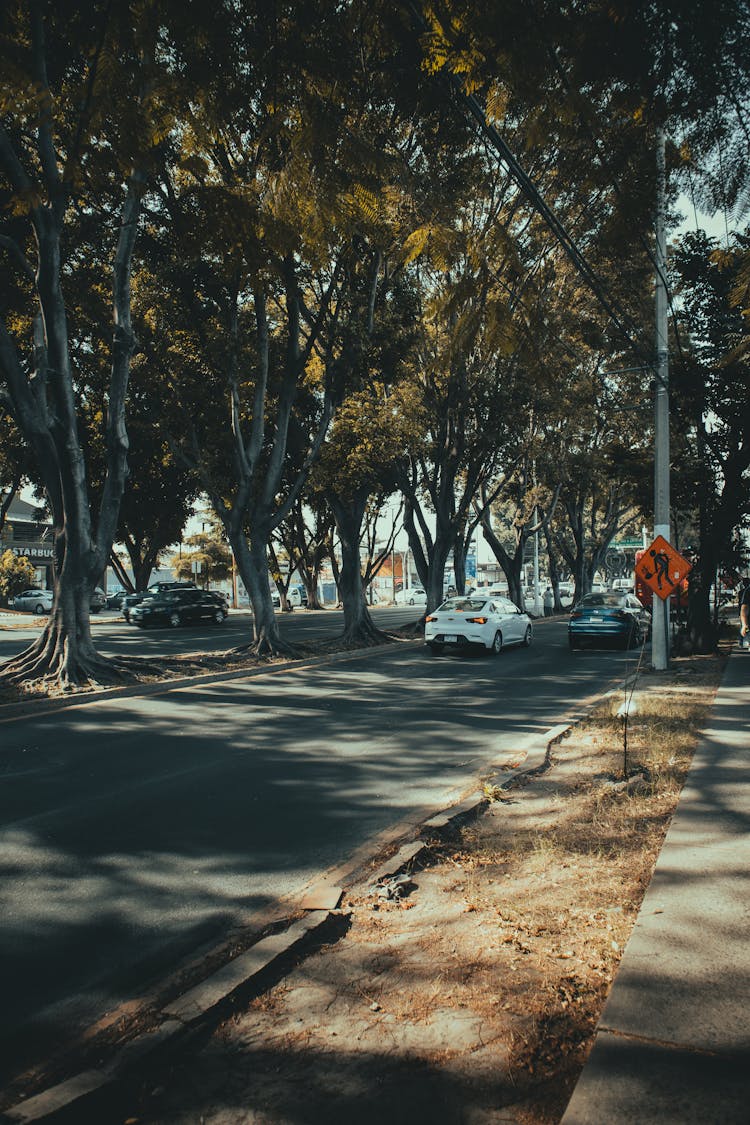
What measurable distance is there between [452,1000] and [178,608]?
35316 millimetres

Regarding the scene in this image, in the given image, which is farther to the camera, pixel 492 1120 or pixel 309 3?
pixel 309 3

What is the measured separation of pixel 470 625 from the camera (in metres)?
20.7

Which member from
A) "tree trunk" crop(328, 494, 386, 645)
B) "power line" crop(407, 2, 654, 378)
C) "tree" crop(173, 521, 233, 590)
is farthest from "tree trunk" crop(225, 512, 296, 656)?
"tree" crop(173, 521, 233, 590)

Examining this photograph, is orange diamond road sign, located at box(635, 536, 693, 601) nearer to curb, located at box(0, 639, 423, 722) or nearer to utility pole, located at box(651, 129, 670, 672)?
utility pole, located at box(651, 129, 670, 672)

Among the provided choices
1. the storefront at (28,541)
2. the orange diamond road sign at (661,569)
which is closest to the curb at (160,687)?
the orange diamond road sign at (661,569)

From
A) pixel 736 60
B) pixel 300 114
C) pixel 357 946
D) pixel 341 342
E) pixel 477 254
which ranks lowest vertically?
pixel 357 946

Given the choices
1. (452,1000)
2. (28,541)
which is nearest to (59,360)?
(452,1000)

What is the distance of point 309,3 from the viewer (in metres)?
4.79

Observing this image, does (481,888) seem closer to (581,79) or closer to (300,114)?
(581,79)

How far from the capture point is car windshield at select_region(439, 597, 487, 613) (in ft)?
69.7

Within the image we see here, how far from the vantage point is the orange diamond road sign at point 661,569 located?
13508 millimetres

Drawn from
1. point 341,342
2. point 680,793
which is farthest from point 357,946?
point 341,342

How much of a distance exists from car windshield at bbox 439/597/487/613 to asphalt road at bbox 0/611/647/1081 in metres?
6.86

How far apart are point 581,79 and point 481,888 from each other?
443 centimetres
